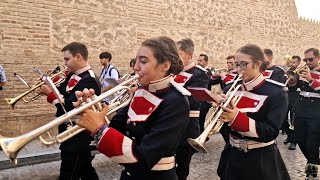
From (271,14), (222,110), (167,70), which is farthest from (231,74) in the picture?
(271,14)

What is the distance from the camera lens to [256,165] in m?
3.44

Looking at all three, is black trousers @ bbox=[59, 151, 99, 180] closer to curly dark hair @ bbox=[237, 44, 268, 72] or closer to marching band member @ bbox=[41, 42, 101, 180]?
marching band member @ bbox=[41, 42, 101, 180]

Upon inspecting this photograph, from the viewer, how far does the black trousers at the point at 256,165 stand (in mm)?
3428

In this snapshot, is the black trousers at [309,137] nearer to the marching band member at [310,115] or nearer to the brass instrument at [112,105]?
the marching band member at [310,115]

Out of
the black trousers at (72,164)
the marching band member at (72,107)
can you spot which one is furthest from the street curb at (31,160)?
the black trousers at (72,164)

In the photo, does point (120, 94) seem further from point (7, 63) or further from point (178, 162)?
point (7, 63)

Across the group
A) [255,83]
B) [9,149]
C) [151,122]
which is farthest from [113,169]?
[9,149]

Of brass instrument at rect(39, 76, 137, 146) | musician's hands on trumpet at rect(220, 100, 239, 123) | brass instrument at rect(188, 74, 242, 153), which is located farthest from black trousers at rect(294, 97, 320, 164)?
brass instrument at rect(39, 76, 137, 146)

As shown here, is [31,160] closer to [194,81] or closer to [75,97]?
[75,97]

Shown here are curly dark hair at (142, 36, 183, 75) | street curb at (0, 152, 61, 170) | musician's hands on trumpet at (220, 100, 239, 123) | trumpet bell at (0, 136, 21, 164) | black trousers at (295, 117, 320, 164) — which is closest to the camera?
trumpet bell at (0, 136, 21, 164)

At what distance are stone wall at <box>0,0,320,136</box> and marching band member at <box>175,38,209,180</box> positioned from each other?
492 centimetres

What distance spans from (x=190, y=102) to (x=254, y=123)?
5.19 feet

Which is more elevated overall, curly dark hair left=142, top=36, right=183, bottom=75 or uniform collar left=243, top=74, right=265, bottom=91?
curly dark hair left=142, top=36, right=183, bottom=75

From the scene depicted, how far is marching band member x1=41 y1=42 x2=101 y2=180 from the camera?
14.0ft
